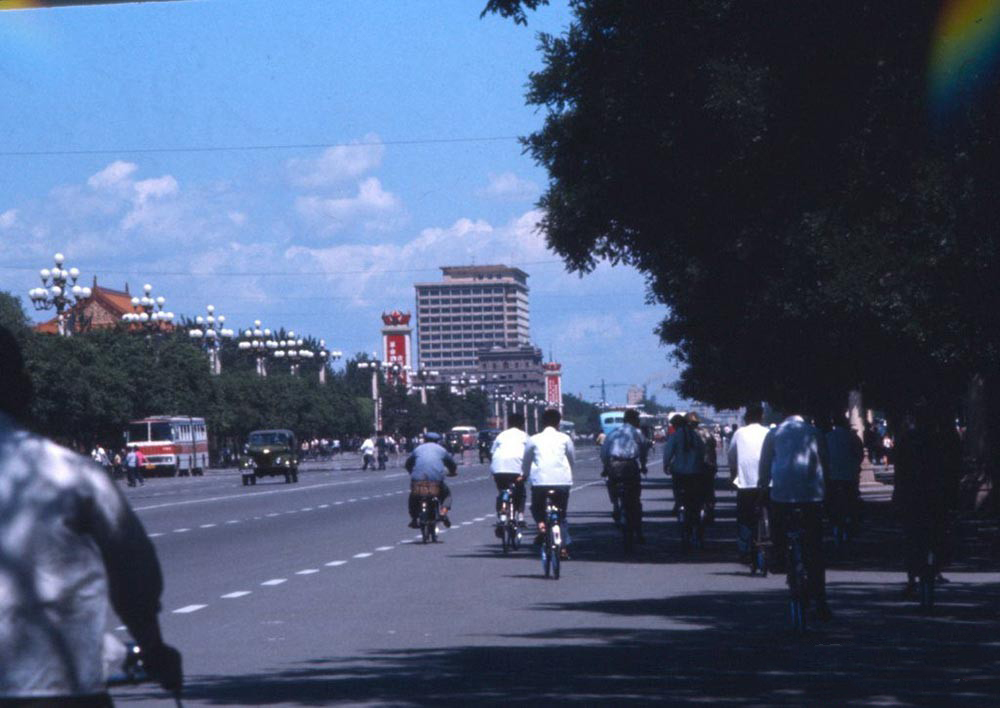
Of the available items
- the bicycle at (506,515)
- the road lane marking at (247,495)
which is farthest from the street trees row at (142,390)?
the bicycle at (506,515)

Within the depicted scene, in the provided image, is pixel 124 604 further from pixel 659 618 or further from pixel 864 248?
pixel 864 248

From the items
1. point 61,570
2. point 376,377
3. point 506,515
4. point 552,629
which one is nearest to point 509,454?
point 506,515

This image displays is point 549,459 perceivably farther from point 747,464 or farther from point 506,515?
point 506,515

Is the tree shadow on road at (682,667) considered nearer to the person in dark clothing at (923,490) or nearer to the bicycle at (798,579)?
the bicycle at (798,579)

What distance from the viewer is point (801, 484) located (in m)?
15.7

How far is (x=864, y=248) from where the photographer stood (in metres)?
24.8

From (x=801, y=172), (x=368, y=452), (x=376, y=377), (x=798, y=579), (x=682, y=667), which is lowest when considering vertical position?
(x=682, y=667)

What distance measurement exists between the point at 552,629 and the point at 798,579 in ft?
6.37

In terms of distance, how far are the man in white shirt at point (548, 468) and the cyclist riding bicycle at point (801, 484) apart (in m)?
6.02

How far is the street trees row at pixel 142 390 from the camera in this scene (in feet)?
294

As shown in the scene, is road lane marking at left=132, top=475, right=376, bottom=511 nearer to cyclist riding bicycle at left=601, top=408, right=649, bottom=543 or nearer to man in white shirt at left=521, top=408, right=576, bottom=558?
cyclist riding bicycle at left=601, top=408, right=649, bottom=543

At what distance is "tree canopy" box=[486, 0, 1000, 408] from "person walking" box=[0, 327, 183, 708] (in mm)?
11712

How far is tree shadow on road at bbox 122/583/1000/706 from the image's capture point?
1145cm

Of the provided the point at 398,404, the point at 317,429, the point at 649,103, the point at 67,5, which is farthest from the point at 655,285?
the point at 398,404
